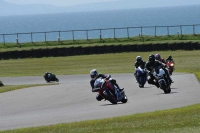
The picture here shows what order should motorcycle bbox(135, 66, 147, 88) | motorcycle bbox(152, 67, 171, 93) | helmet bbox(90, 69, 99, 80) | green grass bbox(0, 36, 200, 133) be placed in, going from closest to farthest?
green grass bbox(0, 36, 200, 133) → helmet bbox(90, 69, 99, 80) → motorcycle bbox(152, 67, 171, 93) → motorcycle bbox(135, 66, 147, 88)

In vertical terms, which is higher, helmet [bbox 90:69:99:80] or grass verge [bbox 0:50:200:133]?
helmet [bbox 90:69:99:80]

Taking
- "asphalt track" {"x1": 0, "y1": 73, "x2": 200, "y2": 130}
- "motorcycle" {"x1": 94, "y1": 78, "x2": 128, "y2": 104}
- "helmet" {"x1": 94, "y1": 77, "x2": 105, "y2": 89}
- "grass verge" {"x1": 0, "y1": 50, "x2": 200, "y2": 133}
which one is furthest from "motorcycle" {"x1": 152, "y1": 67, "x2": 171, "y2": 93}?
"grass verge" {"x1": 0, "y1": 50, "x2": 200, "y2": 133}

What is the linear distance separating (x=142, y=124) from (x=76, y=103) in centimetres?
826

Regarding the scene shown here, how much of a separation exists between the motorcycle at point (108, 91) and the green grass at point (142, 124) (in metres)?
3.71

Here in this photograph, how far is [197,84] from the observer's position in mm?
28500

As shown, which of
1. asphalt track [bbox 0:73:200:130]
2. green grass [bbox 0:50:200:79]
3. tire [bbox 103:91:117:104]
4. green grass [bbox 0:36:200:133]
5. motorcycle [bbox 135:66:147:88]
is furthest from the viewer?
green grass [bbox 0:50:200:79]

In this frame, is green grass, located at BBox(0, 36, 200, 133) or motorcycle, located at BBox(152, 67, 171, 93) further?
motorcycle, located at BBox(152, 67, 171, 93)

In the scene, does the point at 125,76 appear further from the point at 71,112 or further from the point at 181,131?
the point at 181,131

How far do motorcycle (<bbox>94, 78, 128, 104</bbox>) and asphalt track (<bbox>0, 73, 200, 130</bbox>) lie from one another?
0.30 meters

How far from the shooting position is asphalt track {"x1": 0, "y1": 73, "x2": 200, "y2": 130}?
1962 centimetres

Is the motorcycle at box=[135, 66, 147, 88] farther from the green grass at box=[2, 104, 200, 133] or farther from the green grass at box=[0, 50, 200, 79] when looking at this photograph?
the green grass at box=[0, 50, 200, 79]

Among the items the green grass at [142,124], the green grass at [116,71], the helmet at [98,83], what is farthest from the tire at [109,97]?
the green grass at [142,124]

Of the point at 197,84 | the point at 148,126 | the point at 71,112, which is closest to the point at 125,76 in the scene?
the point at 197,84

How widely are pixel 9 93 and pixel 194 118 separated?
1404cm
